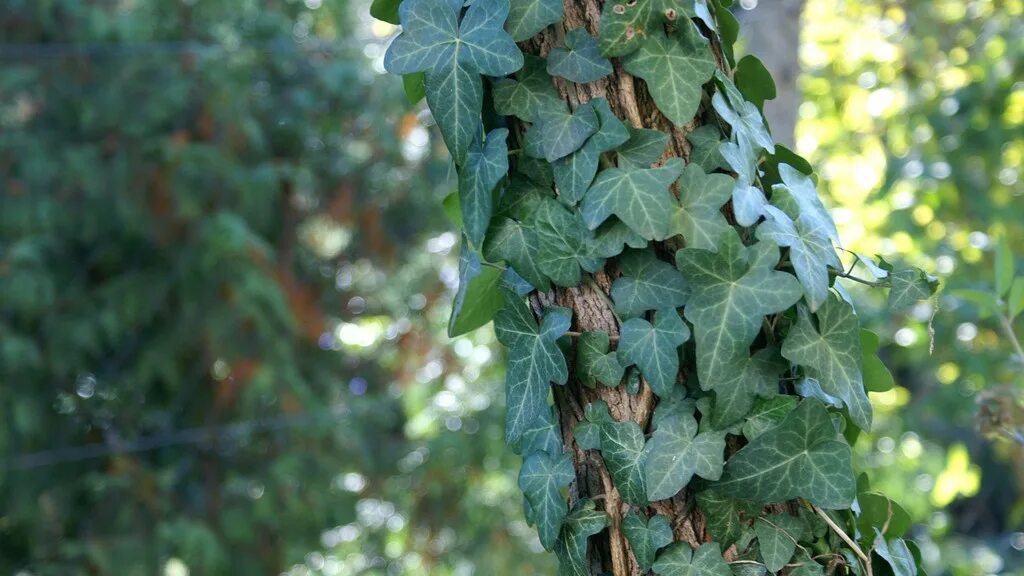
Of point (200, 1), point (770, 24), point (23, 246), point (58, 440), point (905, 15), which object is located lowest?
point (58, 440)

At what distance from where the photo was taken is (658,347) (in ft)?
2.13

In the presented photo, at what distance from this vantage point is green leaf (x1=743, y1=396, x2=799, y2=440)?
0.65m

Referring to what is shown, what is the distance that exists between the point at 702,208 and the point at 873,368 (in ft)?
0.79

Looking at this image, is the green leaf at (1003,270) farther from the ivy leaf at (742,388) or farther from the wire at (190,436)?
the wire at (190,436)

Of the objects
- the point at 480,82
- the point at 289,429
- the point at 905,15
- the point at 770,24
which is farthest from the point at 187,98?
the point at 480,82

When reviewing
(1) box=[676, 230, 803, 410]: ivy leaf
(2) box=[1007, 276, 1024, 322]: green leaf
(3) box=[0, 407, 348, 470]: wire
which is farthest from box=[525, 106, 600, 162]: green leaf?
(3) box=[0, 407, 348, 470]: wire

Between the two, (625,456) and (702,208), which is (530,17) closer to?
(702,208)

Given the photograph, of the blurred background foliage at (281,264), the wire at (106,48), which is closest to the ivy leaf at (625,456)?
the blurred background foliage at (281,264)

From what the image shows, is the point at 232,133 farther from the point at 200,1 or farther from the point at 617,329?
the point at 617,329

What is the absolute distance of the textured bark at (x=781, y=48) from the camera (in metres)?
2.32

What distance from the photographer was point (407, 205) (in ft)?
15.0

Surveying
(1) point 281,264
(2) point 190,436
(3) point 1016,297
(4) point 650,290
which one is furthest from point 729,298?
(2) point 190,436

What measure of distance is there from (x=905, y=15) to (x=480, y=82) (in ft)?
13.3

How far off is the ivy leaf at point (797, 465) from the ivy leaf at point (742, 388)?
20mm
